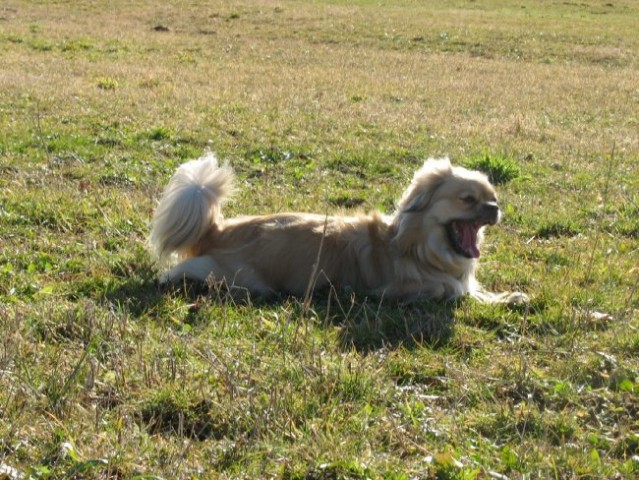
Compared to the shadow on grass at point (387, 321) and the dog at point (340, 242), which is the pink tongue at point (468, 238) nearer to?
the dog at point (340, 242)

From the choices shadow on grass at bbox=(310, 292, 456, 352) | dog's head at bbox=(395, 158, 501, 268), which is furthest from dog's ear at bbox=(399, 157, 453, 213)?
shadow on grass at bbox=(310, 292, 456, 352)

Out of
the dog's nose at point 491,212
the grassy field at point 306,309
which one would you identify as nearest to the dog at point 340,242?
the dog's nose at point 491,212

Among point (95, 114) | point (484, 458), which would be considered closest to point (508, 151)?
point (95, 114)

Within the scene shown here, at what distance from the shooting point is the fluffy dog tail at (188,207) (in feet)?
20.7

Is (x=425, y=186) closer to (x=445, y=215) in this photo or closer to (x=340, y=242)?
(x=445, y=215)

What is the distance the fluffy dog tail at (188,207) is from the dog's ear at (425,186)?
1326 millimetres

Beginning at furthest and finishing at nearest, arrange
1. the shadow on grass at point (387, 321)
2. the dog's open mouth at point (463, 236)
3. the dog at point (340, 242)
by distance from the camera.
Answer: the dog's open mouth at point (463, 236) → the dog at point (340, 242) → the shadow on grass at point (387, 321)

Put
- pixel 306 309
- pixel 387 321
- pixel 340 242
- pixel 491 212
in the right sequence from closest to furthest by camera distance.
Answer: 1. pixel 306 309
2. pixel 387 321
3. pixel 491 212
4. pixel 340 242

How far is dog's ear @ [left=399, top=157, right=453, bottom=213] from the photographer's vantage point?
253 inches

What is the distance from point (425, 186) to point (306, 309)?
197cm

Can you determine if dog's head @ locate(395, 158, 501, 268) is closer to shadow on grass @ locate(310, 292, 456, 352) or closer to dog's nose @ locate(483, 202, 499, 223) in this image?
dog's nose @ locate(483, 202, 499, 223)

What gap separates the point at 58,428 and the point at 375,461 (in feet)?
4.50

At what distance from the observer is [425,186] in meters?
6.47

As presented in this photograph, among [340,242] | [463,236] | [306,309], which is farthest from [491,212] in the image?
[306,309]
